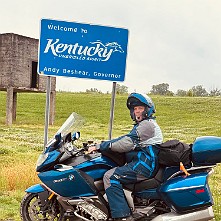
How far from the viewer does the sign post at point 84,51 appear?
805cm

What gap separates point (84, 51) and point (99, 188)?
316 cm

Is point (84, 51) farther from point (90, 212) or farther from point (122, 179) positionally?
point (90, 212)

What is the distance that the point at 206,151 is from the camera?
17.5 ft

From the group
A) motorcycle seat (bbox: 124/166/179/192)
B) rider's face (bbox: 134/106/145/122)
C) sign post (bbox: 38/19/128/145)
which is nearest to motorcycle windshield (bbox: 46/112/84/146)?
rider's face (bbox: 134/106/145/122)

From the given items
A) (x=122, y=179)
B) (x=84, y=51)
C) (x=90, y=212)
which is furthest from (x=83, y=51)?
(x=90, y=212)

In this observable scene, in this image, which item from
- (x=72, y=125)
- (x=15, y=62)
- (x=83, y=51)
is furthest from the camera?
(x=15, y=62)

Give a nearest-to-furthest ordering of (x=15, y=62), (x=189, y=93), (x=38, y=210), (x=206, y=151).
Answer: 1. (x=206, y=151)
2. (x=38, y=210)
3. (x=15, y=62)
4. (x=189, y=93)

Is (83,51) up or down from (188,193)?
up

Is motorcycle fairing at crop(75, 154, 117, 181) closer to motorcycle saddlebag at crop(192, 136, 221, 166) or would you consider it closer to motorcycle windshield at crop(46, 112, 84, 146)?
motorcycle windshield at crop(46, 112, 84, 146)

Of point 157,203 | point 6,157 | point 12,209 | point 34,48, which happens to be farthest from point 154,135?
point 34,48

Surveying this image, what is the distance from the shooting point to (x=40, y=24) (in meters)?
7.98

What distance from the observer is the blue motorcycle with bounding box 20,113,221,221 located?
211 inches

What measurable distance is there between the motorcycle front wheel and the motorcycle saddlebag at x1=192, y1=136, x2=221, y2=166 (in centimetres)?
178

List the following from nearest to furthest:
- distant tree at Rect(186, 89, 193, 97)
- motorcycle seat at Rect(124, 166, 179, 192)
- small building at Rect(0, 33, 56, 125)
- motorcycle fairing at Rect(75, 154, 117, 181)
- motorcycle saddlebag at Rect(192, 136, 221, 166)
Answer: motorcycle saddlebag at Rect(192, 136, 221, 166)
motorcycle seat at Rect(124, 166, 179, 192)
motorcycle fairing at Rect(75, 154, 117, 181)
small building at Rect(0, 33, 56, 125)
distant tree at Rect(186, 89, 193, 97)
